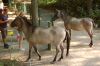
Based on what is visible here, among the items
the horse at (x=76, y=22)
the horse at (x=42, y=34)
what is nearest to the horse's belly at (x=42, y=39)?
the horse at (x=42, y=34)

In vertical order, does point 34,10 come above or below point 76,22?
above

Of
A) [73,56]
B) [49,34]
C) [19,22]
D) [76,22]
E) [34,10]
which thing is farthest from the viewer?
[76,22]

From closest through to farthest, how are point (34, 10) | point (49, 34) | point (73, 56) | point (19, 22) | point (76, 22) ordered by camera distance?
point (49, 34) < point (19, 22) < point (73, 56) < point (34, 10) < point (76, 22)

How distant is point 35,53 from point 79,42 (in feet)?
8.52

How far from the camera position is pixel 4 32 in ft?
38.1

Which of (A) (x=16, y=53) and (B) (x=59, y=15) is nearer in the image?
(A) (x=16, y=53)

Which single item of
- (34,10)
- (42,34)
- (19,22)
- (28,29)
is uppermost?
(34,10)

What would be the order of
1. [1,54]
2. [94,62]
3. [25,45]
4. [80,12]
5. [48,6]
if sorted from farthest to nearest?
1. [48,6]
2. [80,12]
3. [25,45]
4. [1,54]
5. [94,62]

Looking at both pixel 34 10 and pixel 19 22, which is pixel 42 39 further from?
pixel 34 10

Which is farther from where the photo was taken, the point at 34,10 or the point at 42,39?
the point at 34,10

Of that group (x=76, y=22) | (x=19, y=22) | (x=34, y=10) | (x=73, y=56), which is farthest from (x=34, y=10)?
(x=73, y=56)

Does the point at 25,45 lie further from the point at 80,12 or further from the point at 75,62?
the point at 80,12

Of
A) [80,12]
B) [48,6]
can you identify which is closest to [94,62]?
[80,12]

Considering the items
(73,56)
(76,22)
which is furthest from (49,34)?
(76,22)
